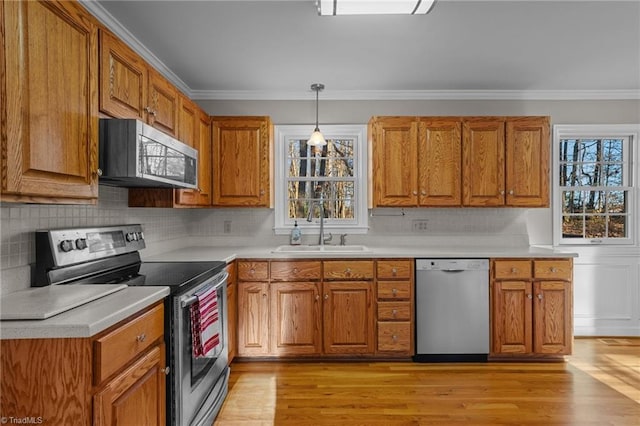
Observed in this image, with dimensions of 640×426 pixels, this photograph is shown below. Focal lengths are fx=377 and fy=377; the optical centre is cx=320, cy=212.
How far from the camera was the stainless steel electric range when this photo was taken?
1.77 m

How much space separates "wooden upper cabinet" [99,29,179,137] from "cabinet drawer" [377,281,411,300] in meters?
2.00

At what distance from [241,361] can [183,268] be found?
4.00 feet

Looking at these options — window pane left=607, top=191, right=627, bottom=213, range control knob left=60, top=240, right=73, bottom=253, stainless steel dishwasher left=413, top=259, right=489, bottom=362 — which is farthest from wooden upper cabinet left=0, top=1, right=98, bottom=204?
window pane left=607, top=191, right=627, bottom=213

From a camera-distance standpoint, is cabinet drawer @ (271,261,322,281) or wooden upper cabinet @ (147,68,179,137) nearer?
wooden upper cabinet @ (147,68,179,137)

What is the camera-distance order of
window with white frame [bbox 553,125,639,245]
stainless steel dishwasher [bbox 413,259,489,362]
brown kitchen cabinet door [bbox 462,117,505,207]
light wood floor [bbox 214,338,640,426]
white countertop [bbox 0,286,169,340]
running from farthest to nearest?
1. window with white frame [bbox 553,125,639,245]
2. brown kitchen cabinet door [bbox 462,117,505,207]
3. stainless steel dishwasher [bbox 413,259,489,362]
4. light wood floor [bbox 214,338,640,426]
5. white countertop [bbox 0,286,169,340]

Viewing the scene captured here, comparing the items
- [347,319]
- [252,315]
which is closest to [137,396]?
[252,315]

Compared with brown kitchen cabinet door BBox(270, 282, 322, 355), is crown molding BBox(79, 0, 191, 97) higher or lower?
higher

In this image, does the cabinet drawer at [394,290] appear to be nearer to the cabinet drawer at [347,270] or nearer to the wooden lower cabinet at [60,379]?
the cabinet drawer at [347,270]

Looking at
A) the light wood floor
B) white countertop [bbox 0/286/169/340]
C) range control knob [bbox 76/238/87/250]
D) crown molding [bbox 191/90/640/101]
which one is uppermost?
crown molding [bbox 191/90/640/101]

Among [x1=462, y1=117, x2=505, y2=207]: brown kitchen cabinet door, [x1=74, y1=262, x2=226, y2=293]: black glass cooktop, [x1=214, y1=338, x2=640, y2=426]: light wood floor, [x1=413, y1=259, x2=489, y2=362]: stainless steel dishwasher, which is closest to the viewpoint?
[x1=74, y1=262, x2=226, y2=293]: black glass cooktop

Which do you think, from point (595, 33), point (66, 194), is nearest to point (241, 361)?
point (66, 194)

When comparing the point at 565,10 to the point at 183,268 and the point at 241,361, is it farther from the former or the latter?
the point at 241,361

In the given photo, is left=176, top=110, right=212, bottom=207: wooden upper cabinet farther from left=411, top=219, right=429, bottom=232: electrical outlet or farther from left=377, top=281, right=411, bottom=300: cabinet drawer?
left=411, top=219, right=429, bottom=232: electrical outlet

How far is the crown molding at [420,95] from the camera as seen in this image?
378cm
